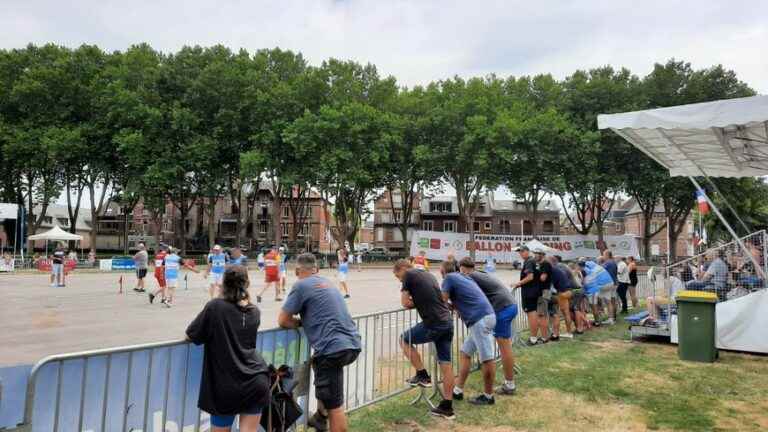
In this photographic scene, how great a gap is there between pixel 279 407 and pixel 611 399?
14.4 feet

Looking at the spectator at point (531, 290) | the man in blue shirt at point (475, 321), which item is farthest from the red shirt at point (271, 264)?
the man in blue shirt at point (475, 321)

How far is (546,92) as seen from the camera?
42.5 m

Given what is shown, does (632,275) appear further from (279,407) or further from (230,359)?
(230,359)

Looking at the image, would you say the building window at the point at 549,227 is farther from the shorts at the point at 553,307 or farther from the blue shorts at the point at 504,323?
the blue shorts at the point at 504,323

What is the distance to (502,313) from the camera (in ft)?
22.2

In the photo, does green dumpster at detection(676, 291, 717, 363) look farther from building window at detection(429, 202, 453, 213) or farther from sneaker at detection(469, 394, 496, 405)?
building window at detection(429, 202, 453, 213)

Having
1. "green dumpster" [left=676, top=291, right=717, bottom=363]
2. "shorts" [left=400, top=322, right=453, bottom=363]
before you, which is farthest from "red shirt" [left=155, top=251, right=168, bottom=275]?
"green dumpster" [left=676, top=291, right=717, bottom=363]

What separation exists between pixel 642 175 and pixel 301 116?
27.0 meters

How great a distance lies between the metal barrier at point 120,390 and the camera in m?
3.17

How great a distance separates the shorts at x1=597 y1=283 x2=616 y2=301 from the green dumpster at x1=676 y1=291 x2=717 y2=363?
410 cm

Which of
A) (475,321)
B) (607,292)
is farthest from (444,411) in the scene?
(607,292)

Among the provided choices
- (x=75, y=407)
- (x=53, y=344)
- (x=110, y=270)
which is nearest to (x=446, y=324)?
(x=75, y=407)

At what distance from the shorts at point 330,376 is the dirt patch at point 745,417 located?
408 centimetres

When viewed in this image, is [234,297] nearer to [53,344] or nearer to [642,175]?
[53,344]
